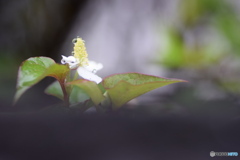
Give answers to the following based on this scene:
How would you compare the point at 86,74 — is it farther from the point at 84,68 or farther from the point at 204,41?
the point at 204,41

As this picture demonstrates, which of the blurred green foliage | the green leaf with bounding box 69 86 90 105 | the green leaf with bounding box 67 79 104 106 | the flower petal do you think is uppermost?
the blurred green foliage

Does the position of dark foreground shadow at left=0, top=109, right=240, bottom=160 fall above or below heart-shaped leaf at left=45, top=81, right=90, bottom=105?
below

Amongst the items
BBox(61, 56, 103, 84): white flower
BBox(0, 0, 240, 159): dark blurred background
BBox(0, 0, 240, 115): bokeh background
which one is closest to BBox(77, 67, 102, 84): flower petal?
BBox(61, 56, 103, 84): white flower

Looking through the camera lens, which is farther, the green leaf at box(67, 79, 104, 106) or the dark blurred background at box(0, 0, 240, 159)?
the dark blurred background at box(0, 0, 240, 159)

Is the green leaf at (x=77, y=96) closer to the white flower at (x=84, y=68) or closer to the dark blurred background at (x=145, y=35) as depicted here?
the white flower at (x=84, y=68)

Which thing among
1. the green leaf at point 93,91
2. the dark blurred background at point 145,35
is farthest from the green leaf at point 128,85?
the dark blurred background at point 145,35

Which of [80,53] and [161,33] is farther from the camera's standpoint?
[161,33]

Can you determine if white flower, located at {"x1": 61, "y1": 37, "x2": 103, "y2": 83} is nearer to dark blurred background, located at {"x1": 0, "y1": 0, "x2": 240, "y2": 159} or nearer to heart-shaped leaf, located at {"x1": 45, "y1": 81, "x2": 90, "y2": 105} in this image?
heart-shaped leaf, located at {"x1": 45, "y1": 81, "x2": 90, "y2": 105}

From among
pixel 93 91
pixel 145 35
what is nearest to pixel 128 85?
pixel 93 91

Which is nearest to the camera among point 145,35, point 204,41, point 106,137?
point 106,137

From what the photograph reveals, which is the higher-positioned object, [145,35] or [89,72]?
[145,35]
